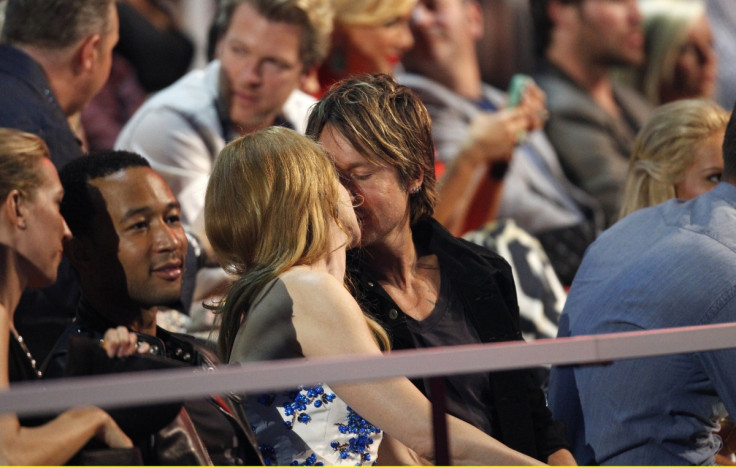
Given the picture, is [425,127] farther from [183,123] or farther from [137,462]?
[183,123]

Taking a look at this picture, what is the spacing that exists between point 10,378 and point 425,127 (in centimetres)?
106

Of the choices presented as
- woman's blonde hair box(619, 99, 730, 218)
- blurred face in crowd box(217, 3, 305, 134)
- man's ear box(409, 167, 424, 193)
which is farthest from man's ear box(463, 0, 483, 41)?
man's ear box(409, 167, 424, 193)

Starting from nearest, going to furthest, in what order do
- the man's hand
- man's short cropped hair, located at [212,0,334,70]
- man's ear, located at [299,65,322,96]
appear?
the man's hand
man's short cropped hair, located at [212,0,334,70]
man's ear, located at [299,65,322,96]

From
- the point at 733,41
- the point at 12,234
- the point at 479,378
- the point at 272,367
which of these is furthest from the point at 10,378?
the point at 733,41

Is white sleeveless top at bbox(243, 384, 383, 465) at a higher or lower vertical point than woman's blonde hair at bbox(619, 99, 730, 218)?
lower

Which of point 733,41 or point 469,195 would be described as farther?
point 733,41

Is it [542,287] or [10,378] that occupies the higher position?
[10,378]

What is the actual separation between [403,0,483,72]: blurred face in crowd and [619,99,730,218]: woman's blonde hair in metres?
2.12

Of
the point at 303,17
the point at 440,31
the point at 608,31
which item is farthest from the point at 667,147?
the point at 608,31

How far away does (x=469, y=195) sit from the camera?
199 inches

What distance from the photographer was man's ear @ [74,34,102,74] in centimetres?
321

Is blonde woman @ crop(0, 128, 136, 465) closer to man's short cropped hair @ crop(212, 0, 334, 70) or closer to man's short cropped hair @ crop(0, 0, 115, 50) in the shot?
man's short cropped hair @ crop(0, 0, 115, 50)

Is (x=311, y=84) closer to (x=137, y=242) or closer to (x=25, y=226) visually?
(x=137, y=242)

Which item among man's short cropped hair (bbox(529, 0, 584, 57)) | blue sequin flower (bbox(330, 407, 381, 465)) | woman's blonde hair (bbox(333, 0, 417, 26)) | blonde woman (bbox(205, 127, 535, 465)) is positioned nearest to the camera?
blonde woman (bbox(205, 127, 535, 465))
